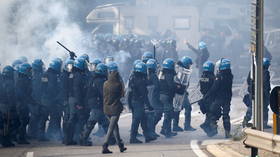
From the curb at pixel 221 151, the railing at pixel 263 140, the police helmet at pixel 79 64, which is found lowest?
the curb at pixel 221 151

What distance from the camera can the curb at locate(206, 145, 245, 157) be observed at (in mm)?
13398

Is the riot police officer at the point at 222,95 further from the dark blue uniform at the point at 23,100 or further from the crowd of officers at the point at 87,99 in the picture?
the dark blue uniform at the point at 23,100

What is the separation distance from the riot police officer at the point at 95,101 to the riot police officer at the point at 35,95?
Answer: 1776mm

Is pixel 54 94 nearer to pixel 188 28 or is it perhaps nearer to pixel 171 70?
pixel 171 70

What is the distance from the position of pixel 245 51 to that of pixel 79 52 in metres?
10.0

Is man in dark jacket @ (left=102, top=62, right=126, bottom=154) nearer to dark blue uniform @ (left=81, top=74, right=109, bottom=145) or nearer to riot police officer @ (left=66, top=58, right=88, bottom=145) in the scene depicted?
dark blue uniform @ (left=81, top=74, right=109, bottom=145)

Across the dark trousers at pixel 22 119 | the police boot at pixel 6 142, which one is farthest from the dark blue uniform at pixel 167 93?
the police boot at pixel 6 142

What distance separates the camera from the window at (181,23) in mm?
43562

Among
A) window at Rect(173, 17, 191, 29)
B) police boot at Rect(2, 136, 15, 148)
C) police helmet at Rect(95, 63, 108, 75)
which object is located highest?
window at Rect(173, 17, 191, 29)

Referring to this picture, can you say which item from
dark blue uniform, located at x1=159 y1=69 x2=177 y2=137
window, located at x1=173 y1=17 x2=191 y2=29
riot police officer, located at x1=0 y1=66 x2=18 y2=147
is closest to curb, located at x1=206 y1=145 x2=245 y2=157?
dark blue uniform, located at x1=159 y1=69 x2=177 y2=137

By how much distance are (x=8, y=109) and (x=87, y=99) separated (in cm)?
178

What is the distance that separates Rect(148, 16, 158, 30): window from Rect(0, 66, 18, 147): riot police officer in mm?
28508

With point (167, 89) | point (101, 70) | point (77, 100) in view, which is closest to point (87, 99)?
point (77, 100)

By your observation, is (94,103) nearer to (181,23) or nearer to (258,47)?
(258,47)
